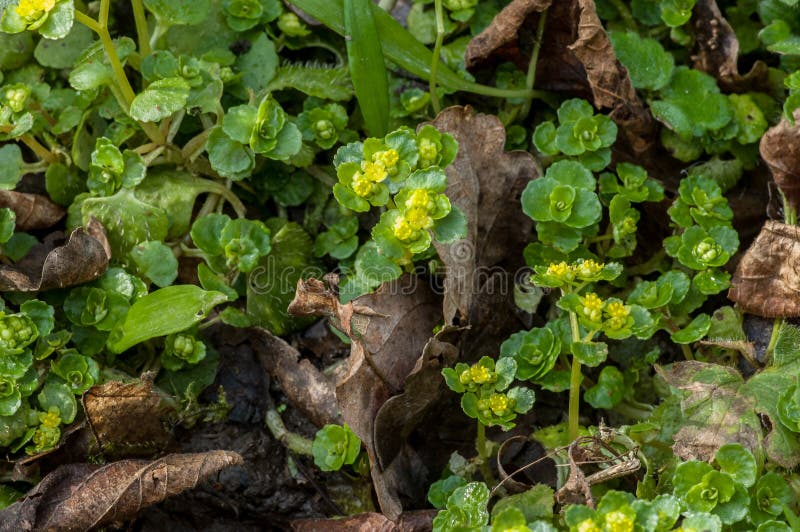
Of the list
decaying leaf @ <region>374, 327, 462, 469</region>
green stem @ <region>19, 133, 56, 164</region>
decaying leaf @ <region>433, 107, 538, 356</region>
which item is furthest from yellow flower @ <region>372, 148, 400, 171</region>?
green stem @ <region>19, 133, 56, 164</region>

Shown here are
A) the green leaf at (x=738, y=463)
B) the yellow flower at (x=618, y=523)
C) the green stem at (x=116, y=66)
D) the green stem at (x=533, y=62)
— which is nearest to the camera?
the yellow flower at (x=618, y=523)

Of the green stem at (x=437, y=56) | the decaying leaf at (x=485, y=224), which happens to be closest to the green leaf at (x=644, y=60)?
the decaying leaf at (x=485, y=224)

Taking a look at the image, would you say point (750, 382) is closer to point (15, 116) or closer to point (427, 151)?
point (427, 151)

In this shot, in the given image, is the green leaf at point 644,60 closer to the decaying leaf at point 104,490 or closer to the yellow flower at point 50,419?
the decaying leaf at point 104,490

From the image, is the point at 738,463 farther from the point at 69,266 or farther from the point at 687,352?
the point at 69,266

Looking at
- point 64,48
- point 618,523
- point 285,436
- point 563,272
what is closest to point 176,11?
point 64,48
